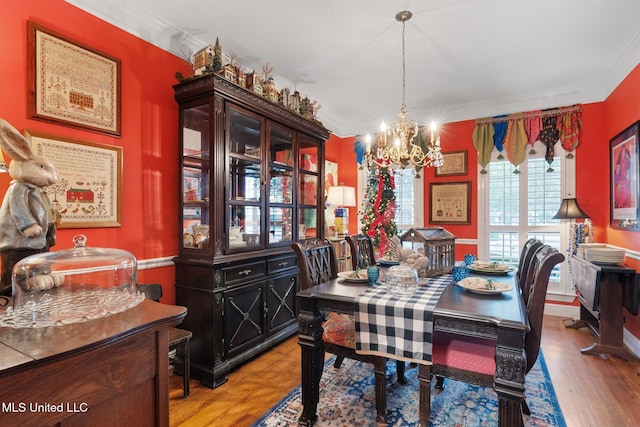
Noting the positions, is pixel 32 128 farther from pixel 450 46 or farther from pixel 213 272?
pixel 450 46

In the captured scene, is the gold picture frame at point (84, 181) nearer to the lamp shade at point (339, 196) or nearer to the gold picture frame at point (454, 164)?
the lamp shade at point (339, 196)

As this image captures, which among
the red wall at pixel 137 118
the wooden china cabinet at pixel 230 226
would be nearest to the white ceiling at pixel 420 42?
the red wall at pixel 137 118

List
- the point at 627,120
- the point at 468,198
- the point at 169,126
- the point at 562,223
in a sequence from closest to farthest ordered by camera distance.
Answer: the point at 169,126
the point at 627,120
the point at 562,223
the point at 468,198

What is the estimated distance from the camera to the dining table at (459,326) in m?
1.40

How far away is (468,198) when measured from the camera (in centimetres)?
452

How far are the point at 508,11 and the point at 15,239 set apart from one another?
3.30m

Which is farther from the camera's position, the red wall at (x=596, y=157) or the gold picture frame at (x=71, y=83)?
the red wall at (x=596, y=157)

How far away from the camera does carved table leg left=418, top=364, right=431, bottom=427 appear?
1.69 m

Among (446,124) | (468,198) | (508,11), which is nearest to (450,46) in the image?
(508,11)

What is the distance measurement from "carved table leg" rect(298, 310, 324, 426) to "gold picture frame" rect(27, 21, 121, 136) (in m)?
1.91

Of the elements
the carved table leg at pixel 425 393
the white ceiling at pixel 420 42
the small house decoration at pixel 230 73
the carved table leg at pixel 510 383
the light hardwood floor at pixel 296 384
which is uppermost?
the white ceiling at pixel 420 42

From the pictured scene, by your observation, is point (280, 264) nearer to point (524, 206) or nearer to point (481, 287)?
point (481, 287)

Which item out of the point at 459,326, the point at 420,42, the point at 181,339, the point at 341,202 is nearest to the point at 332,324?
the point at 459,326

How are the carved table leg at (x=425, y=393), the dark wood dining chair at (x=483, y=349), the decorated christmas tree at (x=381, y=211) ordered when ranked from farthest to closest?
1. the decorated christmas tree at (x=381, y=211)
2. the carved table leg at (x=425, y=393)
3. the dark wood dining chair at (x=483, y=349)
